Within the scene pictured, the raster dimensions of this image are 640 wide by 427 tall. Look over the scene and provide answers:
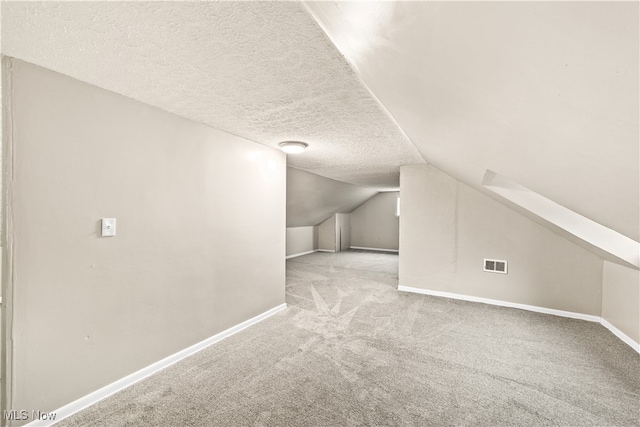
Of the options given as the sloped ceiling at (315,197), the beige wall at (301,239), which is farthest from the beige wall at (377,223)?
the beige wall at (301,239)

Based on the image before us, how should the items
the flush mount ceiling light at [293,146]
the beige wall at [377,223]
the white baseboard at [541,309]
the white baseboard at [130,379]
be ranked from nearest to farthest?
1. the white baseboard at [130,379]
2. the white baseboard at [541,309]
3. the flush mount ceiling light at [293,146]
4. the beige wall at [377,223]

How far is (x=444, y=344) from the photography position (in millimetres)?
2395

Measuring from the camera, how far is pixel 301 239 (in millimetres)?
7453

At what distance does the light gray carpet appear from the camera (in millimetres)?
1550

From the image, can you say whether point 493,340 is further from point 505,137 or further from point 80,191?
point 80,191

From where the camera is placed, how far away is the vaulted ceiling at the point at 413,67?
1.88ft

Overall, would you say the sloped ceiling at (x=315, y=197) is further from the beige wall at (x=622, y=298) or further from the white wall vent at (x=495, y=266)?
the beige wall at (x=622, y=298)

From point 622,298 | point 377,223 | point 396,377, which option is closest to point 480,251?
point 622,298

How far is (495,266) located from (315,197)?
11.6 ft

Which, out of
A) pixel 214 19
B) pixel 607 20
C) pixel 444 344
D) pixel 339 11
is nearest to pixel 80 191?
pixel 214 19

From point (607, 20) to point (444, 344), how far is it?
2.57 metres

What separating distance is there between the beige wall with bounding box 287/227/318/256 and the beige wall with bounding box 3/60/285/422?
4399 mm

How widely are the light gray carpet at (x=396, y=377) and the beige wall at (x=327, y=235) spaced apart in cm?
473

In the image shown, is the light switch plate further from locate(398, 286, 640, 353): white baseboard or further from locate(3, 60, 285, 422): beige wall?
locate(398, 286, 640, 353): white baseboard
